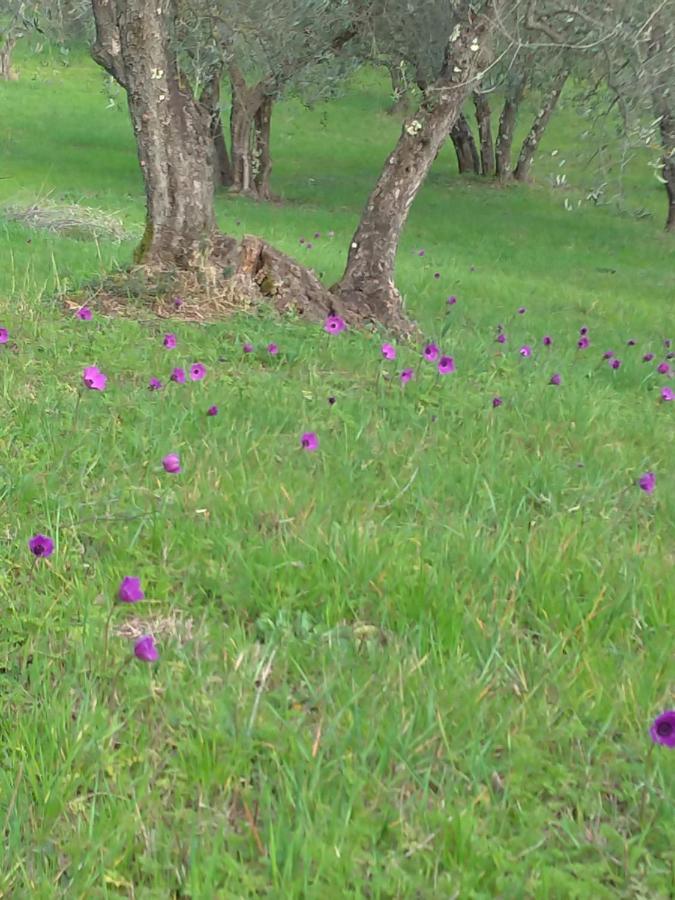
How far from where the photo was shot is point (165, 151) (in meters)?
6.70

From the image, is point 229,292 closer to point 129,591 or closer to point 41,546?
point 41,546

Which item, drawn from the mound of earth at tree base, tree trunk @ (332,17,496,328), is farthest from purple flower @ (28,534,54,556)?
tree trunk @ (332,17,496,328)

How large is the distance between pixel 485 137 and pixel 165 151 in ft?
80.5

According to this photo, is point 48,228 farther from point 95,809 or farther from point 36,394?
point 95,809

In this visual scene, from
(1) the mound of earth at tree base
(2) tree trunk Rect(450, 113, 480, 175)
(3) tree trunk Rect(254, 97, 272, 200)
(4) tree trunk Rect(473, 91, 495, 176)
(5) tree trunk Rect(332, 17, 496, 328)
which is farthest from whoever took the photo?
(2) tree trunk Rect(450, 113, 480, 175)

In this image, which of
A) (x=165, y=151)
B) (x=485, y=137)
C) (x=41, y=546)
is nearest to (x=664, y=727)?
(x=41, y=546)

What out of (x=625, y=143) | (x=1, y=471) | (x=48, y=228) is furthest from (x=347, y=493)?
(x=48, y=228)

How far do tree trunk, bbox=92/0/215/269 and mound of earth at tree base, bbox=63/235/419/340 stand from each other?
0.15 metres

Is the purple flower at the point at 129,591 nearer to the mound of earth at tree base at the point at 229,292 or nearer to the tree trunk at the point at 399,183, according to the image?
the mound of earth at tree base at the point at 229,292

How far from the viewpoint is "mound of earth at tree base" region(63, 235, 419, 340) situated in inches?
250

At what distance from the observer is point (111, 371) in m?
4.77

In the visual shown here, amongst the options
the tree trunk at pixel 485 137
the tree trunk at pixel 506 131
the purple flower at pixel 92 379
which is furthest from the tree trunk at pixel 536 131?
the purple flower at pixel 92 379

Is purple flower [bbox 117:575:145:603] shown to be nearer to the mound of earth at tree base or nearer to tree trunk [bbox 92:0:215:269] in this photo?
the mound of earth at tree base

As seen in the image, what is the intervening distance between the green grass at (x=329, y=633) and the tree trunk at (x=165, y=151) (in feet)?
5.41
